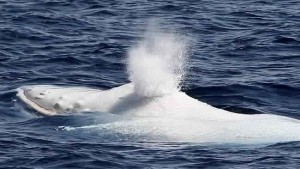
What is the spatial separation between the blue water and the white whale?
0.45 metres

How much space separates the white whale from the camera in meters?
19.8

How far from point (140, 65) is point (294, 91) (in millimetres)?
5141

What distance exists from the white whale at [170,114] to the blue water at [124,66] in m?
0.45

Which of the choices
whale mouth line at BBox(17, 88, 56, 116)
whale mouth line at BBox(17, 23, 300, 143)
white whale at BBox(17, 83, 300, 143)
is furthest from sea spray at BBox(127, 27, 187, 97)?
whale mouth line at BBox(17, 88, 56, 116)

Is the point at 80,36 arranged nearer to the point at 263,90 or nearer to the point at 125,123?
the point at 263,90

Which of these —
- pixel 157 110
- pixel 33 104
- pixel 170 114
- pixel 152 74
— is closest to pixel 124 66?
pixel 33 104

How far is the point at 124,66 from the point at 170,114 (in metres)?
7.85

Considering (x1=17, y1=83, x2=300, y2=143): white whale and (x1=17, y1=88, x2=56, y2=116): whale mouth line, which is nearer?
(x1=17, y1=83, x2=300, y2=143): white whale

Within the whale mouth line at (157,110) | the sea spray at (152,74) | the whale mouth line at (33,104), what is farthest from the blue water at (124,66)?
the sea spray at (152,74)

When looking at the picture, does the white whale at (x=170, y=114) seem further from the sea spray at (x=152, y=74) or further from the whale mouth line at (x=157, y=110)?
the sea spray at (x=152, y=74)

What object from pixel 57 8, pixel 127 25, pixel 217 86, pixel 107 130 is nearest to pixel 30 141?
pixel 107 130

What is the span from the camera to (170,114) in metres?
21.2

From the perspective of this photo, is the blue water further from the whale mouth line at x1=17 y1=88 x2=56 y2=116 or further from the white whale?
the white whale

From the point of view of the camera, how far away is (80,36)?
33469 mm
